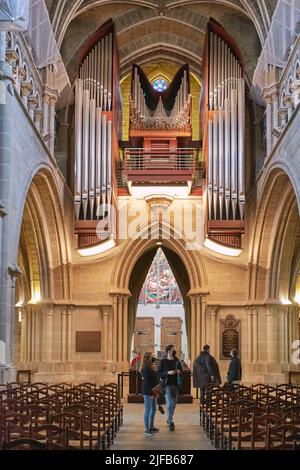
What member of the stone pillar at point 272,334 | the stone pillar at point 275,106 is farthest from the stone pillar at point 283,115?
the stone pillar at point 272,334

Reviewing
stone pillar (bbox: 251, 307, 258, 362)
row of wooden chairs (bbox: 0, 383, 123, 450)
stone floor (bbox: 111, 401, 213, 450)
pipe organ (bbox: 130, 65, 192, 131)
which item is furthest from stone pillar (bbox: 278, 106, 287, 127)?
row of wooden chairs (bbox: 0, 383, 123, 450)

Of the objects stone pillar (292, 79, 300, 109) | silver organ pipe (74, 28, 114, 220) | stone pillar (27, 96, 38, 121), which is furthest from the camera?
silver organ pipe (74, 28, 114, 220)

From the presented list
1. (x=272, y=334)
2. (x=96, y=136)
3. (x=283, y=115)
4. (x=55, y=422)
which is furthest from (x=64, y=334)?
(x=55, y=422)

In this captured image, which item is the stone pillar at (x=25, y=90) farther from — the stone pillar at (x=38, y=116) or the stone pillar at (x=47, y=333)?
the stone pillar at (x=47, y=333)

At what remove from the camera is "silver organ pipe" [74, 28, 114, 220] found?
1977 centimetres

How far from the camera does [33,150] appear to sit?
52.2ft

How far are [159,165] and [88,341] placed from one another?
5.09 metres

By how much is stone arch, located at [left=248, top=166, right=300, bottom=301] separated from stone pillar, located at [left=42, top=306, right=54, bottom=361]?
527 cm

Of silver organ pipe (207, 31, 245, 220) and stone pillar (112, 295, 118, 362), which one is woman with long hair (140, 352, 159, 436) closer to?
silver organ pipe (207, 31, 245, 220)

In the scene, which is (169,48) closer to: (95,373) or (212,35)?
(212,35)

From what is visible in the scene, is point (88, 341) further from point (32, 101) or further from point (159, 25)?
point (159, 25)

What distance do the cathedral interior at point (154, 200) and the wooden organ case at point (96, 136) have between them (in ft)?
0.12

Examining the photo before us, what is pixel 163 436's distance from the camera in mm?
11922

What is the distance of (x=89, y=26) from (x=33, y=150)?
7661 mm
